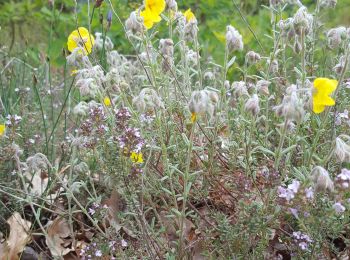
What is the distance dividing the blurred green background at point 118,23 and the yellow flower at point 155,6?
8.48 feet

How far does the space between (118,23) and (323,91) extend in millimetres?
4287

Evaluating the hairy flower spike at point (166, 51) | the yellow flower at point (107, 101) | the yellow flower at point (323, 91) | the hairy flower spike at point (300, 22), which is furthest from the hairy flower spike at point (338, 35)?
the yellow flower at point (107, 101)

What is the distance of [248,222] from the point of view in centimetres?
208

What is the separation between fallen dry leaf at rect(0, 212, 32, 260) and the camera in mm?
2771

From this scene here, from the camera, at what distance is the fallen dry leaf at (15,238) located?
277cm

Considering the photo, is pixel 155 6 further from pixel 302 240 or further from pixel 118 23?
pixel 118 23

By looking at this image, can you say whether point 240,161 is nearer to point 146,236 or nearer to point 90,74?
point 146,236

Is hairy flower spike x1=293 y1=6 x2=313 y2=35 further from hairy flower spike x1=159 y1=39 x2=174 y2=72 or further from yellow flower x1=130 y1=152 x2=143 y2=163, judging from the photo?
yellow flower x1=130 y1=152 x2=143 y2=163

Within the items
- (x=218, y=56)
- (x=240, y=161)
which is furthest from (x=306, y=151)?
(x=218, y=56)

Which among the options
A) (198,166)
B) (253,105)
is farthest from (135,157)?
(253,105)

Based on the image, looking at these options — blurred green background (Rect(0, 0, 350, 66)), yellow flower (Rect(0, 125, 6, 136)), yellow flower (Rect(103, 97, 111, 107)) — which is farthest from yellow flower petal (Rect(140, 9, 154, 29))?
blurred green background (Rect(0, 0, 350, 66))

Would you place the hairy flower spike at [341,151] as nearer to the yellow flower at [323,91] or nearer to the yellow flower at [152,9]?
the yellow flower at [323,91]

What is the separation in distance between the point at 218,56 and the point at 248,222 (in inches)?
139

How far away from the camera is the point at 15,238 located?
2873mm
